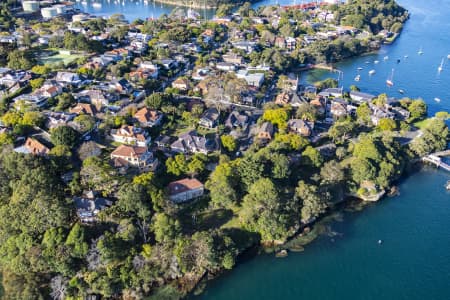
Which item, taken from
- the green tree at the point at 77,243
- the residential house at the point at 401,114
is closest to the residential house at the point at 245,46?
the residential house at the point at 401,114

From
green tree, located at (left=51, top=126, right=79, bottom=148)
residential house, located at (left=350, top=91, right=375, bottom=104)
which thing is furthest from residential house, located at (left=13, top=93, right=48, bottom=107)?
residential house, located at (left=350, top=91, right=375, bottom=104)

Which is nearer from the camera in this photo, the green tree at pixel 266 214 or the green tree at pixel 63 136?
the green tree at pixel 266 214

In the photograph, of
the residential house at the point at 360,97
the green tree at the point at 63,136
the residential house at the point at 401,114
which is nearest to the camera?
the green tree at the point at 63,136

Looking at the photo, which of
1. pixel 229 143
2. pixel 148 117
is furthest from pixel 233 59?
pixel 229 143

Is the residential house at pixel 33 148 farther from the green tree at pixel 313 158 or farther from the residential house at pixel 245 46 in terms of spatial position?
the residential house at pixel 245 46

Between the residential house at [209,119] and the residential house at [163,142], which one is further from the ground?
the residential house at [209,119]

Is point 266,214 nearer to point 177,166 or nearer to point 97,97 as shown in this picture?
point 177,166

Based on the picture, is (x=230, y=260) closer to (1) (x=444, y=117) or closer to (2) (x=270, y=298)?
(2) (x=270, y=298)

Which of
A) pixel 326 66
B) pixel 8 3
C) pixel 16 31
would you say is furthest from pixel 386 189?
pixel 8 3
